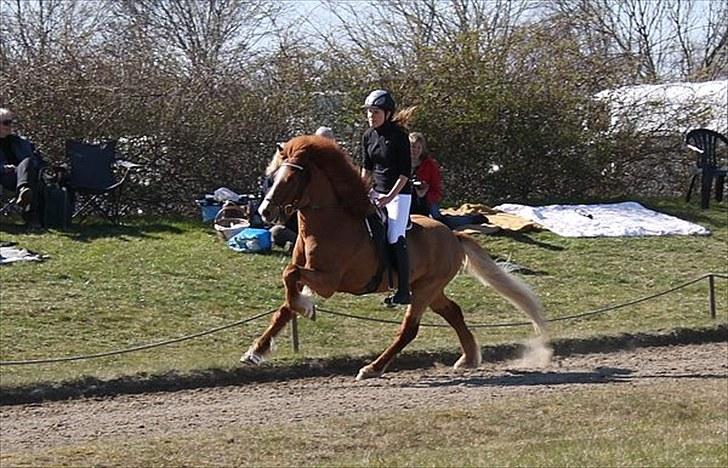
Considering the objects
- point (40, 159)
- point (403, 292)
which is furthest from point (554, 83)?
point (403, 292)

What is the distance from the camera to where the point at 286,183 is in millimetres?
10688

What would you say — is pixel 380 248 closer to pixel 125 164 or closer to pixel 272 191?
pixel 272 191

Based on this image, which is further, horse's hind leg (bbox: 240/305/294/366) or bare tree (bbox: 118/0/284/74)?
bare tree (bbox: 118/0/284/74)

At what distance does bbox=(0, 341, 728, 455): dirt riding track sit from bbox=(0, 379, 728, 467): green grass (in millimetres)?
287

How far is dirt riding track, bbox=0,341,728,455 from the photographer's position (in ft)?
33.6

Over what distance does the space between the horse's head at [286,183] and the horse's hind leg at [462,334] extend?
244cm

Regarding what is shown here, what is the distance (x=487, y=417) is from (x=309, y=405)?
4.97 ft

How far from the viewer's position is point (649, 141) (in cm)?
2439

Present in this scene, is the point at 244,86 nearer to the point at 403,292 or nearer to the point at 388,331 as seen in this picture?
the point at 388,331

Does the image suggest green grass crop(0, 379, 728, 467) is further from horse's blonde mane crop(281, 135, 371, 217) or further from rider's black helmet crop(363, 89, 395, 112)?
rider's black helmet crop(363, 89, 395, 112)

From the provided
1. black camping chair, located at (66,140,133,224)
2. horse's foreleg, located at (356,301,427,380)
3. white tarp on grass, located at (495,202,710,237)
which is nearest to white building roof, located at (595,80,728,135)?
white tarp on grass, located at (495,202,710,237)

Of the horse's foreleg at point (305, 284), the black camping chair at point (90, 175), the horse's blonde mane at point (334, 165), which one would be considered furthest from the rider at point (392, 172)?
the black camping chair at point (90, 175)

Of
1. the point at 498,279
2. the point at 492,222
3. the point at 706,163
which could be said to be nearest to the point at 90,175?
the point at 492,222

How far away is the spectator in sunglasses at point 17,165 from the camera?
1688 cm
